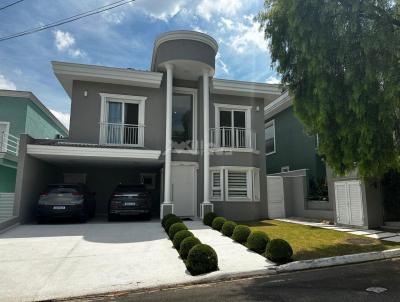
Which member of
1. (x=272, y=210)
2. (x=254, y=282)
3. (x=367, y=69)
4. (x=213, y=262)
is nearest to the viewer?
(x=254, y=282)

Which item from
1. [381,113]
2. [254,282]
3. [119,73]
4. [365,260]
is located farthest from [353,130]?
[119,73]

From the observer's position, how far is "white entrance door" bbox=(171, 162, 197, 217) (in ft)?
47.5

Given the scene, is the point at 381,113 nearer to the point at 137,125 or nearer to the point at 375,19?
the point at 375,19

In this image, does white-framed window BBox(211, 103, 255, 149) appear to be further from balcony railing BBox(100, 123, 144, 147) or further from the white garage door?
the white garage door

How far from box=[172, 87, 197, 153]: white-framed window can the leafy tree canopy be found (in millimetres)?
8507

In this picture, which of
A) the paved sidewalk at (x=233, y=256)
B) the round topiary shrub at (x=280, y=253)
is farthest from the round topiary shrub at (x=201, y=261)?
the round topiary shrub at (x=280, y=253)

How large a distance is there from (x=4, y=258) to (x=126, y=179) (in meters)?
9.86

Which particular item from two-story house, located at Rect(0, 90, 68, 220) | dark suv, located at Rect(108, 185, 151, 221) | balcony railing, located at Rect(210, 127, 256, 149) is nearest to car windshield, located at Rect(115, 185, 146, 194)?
dark suv, located at Rect(108, 185, 151, 221)

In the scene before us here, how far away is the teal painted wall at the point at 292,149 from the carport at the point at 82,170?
920 cm

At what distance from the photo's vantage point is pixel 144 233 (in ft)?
33.3

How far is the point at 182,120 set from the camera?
52.5 ft

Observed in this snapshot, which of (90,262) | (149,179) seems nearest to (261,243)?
(90,262)

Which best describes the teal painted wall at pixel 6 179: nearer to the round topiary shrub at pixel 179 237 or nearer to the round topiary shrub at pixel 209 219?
the round topiary shrub at pixel 209 219

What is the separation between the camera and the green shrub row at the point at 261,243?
675 centimetres
